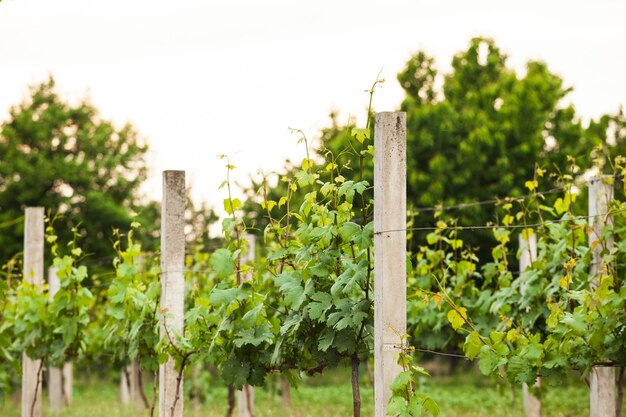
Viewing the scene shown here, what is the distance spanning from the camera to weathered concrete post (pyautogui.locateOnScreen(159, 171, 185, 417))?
7316mm

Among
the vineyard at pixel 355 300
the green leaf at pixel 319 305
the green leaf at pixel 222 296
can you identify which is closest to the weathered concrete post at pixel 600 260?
the vineyard at pixel 355 300

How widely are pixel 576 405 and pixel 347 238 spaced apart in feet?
34.3

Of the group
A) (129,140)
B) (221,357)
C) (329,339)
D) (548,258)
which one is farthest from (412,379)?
(129,140)

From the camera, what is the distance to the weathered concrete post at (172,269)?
7.32 metres

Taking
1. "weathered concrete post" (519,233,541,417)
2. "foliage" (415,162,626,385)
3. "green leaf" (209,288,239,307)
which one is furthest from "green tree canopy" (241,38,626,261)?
"green leaf" (209,288,239,307)

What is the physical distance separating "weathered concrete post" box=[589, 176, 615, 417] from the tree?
23.2m

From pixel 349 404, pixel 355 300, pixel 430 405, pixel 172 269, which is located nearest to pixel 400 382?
pixel 430 405

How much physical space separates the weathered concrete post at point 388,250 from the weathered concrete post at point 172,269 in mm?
2487

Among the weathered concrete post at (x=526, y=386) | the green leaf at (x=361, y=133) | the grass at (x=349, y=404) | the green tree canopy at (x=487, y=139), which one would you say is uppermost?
the green tree canopy at (x=487, y=139)

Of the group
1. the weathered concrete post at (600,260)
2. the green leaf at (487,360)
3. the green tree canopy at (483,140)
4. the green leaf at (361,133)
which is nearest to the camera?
the green leaf at (361,133)

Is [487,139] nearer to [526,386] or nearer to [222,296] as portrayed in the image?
[526,386]

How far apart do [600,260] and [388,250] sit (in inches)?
123

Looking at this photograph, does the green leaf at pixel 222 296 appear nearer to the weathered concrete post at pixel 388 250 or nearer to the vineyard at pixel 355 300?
the vineyard at pixel 355 300

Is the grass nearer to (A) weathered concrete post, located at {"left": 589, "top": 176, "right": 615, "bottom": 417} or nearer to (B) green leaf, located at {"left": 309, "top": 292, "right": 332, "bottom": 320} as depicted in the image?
(A) weathered concrete post, located at {"left": 589, "top": 176, "right": 615, "bottom": 417}
